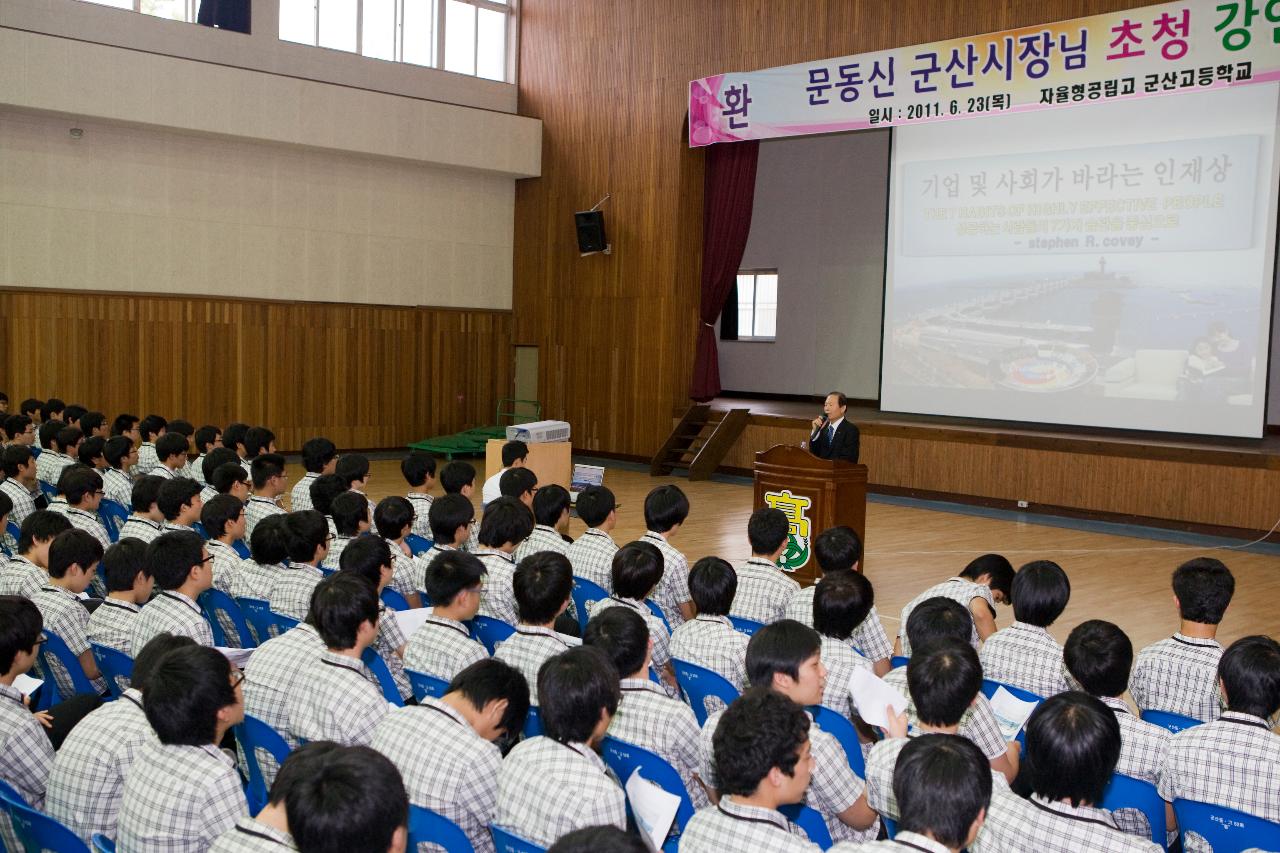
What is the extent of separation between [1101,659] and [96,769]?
2.45m

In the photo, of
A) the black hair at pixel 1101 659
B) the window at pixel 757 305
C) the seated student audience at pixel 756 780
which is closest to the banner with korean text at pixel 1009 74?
the window at pixel 757 305

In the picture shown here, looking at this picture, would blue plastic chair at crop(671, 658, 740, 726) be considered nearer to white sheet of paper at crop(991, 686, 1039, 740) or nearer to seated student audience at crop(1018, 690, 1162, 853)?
white sheet of paper at crop(991, 686, 1039, 740)

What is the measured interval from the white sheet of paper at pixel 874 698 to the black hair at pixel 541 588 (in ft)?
2.99

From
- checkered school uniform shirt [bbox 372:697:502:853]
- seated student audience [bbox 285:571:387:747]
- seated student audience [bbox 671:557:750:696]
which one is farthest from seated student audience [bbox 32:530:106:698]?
seated student audience [bbox 671:557:750:696]

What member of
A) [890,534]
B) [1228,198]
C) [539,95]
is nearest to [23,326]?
[539,95]

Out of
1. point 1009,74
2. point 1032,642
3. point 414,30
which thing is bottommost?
point 1032,642

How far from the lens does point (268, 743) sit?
281 centimetres

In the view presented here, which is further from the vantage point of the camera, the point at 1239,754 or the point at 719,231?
the point at 719,231

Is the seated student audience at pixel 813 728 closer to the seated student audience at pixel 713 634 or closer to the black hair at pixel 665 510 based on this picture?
the seated student audience at pixel 713 634

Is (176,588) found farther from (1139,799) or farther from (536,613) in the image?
(1139,799)

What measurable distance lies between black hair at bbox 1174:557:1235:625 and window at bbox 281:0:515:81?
11895 millimetres

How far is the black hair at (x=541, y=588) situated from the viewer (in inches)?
132

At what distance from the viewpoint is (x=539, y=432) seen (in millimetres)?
10117

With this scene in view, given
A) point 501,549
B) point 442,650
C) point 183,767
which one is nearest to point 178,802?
point 183,767
